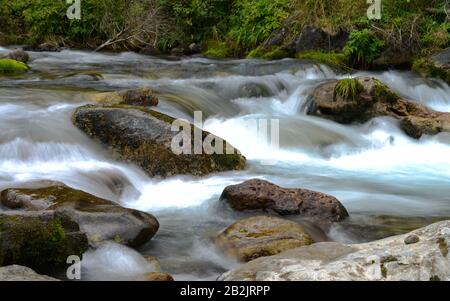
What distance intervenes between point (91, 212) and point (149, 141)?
2.42 meters

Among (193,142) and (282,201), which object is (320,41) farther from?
(282,201)

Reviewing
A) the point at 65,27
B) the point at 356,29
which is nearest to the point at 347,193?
the point at 356,29

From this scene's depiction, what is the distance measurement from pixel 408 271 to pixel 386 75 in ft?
36.5

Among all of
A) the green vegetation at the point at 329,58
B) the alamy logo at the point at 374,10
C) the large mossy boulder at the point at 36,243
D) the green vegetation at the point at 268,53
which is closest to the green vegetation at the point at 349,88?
the green vegetation at the point at 329,58

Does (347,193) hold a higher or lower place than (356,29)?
lower

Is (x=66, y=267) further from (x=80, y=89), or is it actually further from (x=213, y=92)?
(x=213, y=92)

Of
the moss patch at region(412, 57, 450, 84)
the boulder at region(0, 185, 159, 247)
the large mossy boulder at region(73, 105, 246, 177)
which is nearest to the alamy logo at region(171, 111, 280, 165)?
the large mossy boulder at region(73, 105, 246, 177)

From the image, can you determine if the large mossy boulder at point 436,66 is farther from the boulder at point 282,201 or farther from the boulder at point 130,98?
the boulder at point 282,201

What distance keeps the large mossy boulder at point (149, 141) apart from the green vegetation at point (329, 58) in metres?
7.07

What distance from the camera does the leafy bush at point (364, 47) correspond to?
47.4 feet

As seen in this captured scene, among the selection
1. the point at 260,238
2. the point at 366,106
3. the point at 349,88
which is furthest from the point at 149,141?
the point at 366,106

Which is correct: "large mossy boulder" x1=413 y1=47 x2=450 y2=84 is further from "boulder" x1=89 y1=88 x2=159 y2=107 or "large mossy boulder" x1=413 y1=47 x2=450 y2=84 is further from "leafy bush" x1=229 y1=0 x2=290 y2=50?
"boulder" x1=89 y1=88 x2=159 y2=107

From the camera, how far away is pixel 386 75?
45.2ft

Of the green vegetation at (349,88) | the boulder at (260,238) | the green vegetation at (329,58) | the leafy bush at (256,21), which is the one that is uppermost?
the leafy bush at (256,21)
